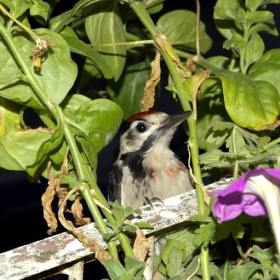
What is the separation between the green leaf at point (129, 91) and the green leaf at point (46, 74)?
1.78ft

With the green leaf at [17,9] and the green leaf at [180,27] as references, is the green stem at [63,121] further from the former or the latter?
the green leaf at [180,27]

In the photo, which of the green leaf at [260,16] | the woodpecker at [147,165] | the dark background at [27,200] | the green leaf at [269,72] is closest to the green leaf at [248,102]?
the green leaf at [269,72]

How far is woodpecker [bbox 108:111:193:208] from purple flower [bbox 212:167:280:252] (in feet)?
2.73

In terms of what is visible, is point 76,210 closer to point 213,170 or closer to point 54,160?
point 54,160

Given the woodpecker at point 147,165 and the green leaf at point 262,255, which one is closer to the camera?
the green leaf at point 262,255

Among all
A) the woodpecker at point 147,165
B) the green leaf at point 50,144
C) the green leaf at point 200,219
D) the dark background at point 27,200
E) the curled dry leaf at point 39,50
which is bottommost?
the dark background at point 27,200

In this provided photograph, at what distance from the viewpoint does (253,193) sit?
1.94ft

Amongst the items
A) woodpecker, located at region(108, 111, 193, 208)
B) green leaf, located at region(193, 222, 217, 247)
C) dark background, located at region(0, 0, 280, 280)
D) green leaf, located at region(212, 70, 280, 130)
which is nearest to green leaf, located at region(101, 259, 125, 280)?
green leaf, located at region(193, 222, 217, 247)

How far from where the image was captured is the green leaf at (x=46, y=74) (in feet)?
2.95

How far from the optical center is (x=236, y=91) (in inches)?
38.6

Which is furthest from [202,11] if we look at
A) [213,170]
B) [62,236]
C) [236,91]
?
[62,236]

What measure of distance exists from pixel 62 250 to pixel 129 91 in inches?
28.1

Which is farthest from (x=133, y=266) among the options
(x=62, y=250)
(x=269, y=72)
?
(x=269, y=72)

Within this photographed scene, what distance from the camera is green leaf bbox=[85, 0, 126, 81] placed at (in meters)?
1.20
